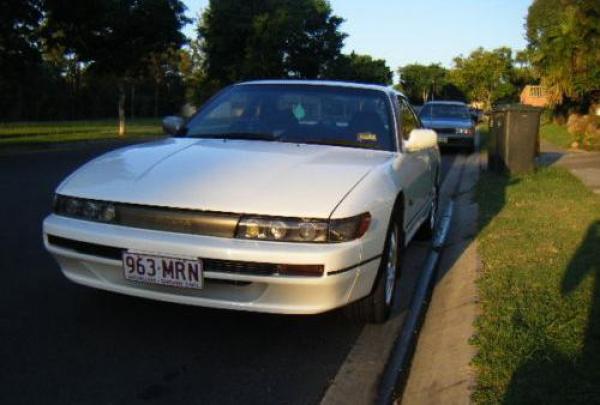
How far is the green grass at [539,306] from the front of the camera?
122 inches

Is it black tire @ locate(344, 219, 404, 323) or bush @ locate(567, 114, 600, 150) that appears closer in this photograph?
black tire @ locate(344, 219, 404, 323)

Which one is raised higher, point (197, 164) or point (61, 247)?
point (197, 164)

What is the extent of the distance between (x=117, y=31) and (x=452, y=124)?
10763 millimetres

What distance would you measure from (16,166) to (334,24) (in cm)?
3668

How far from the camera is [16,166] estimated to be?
1286 cm

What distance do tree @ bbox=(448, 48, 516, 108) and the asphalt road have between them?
62.4 metres

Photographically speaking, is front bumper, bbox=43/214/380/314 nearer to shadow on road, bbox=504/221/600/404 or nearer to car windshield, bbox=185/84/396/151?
shadow on road, bbox=504/221/600/404

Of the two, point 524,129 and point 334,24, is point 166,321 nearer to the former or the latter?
point 524,129

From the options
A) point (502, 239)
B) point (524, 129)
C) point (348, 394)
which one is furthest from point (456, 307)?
point (524, 129)

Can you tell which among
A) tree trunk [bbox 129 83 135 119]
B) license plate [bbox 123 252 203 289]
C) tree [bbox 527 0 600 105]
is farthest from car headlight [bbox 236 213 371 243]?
tree trunk [bbox 129 83 135 119]

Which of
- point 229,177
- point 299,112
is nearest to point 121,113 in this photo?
point 299,112

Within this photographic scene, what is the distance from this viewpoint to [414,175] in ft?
16.9

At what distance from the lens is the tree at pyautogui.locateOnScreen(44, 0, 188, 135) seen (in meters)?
18.9

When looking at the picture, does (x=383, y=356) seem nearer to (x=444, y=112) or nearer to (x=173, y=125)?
(x=173, y=125)
